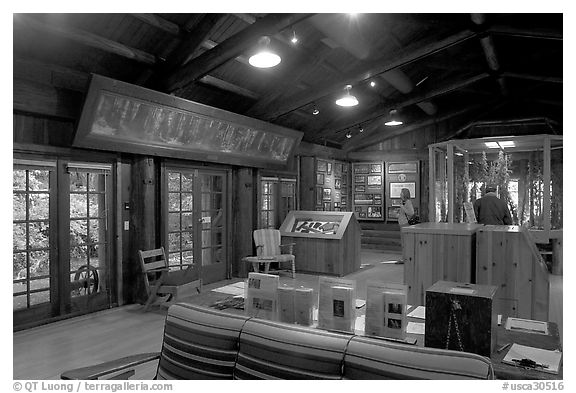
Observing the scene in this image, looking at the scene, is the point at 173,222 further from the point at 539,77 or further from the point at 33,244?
the point at 539,77

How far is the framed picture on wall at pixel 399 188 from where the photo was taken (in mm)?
11008

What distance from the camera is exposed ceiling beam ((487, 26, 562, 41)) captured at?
4.89m

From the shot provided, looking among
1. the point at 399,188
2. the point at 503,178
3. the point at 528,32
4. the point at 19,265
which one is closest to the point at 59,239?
the point at 19,265

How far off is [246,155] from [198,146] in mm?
1224

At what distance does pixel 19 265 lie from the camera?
14.3 feet

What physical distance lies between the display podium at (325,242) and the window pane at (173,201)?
2394 millimetres

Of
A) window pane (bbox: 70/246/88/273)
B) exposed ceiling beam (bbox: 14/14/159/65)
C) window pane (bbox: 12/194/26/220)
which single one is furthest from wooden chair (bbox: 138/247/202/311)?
exposed ceiling beam (bbox: 14/14/159/65)

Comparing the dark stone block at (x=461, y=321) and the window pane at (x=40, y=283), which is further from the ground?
the dark stone block at (x=461, y=321)

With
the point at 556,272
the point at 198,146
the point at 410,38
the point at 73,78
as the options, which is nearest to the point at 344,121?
the point at 410,38

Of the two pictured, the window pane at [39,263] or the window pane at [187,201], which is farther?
the window pane at [187,201]

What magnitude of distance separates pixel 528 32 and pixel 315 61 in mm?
2837

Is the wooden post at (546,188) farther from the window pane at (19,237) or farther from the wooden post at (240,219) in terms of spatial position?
the window pane at (19,237)

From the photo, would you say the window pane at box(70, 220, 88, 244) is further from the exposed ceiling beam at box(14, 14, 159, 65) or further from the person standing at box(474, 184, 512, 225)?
the person standing at box(474, 184, 512, 225)

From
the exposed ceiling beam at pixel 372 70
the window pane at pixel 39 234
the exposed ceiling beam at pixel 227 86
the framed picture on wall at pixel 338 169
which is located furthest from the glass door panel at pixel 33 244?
the framed picture on wall at pixel 338 169
